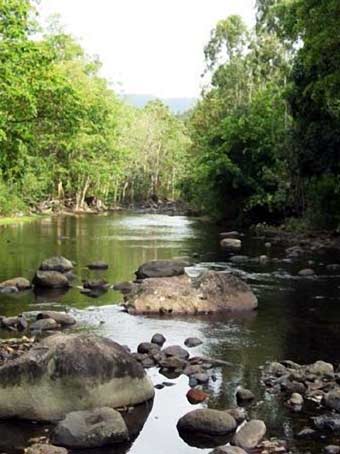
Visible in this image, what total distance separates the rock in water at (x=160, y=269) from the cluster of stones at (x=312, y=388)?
10.3 meters

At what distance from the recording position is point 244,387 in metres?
12.4

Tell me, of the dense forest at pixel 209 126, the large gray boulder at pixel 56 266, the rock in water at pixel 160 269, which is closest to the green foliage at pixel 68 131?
the dense forest at pixel 209 126

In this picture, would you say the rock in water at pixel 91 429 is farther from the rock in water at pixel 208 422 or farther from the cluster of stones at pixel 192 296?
the cluster of stones at pixel 192 296

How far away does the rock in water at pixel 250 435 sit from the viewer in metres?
9.64

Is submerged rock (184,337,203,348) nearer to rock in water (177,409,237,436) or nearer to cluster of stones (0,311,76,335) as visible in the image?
A: cluster of stones (0,311,76,335)

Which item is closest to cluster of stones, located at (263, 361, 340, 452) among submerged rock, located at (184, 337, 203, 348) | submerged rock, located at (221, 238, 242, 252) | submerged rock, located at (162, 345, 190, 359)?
submerged rock, located at (162, 345, 190, 359)

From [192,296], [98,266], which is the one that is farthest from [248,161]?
[192,296]

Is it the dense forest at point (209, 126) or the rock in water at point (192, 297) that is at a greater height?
the dense forest at point (209, 126)

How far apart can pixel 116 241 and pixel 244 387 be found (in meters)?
27.7

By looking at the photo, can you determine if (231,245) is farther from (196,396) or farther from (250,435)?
(250,435)

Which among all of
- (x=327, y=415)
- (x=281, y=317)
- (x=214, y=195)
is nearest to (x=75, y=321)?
(x=281, y=317)

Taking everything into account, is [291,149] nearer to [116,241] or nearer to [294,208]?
[294,208]

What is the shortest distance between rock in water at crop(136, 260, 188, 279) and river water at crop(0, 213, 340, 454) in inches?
46.6

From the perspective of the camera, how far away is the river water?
34.4 feet
